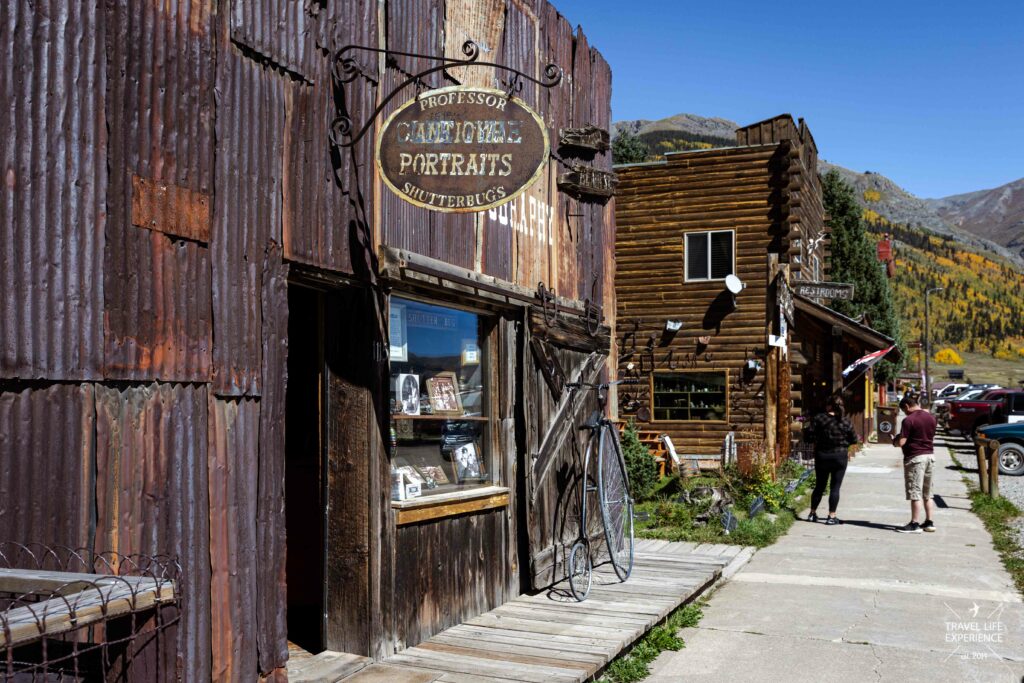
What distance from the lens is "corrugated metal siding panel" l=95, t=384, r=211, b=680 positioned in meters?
4.36

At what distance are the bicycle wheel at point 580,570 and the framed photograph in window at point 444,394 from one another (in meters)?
1.67

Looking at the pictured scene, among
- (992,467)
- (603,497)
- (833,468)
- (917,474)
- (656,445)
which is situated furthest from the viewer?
(656,445)

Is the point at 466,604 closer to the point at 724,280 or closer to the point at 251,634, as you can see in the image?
the point at 251,634

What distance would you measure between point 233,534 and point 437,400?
2.66 metres

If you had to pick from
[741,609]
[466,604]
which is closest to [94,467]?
[466,604]

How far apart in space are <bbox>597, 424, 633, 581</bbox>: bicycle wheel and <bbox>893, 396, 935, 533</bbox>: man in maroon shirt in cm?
535

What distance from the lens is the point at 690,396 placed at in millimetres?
22547

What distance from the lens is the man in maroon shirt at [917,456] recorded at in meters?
13.4

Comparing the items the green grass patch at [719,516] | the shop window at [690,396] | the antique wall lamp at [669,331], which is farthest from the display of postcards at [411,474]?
the antique wall lamp at [669,331]

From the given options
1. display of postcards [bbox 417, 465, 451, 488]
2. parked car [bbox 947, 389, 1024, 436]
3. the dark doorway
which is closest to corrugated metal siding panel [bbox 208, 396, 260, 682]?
the dark doorway

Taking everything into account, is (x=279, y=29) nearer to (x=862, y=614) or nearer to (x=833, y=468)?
(x=862, y=614)

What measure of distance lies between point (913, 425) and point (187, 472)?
11.0 meters

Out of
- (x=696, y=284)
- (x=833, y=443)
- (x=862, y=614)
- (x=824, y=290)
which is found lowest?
(x=862, y=614)

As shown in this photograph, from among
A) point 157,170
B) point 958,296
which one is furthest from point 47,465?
point 958,296
